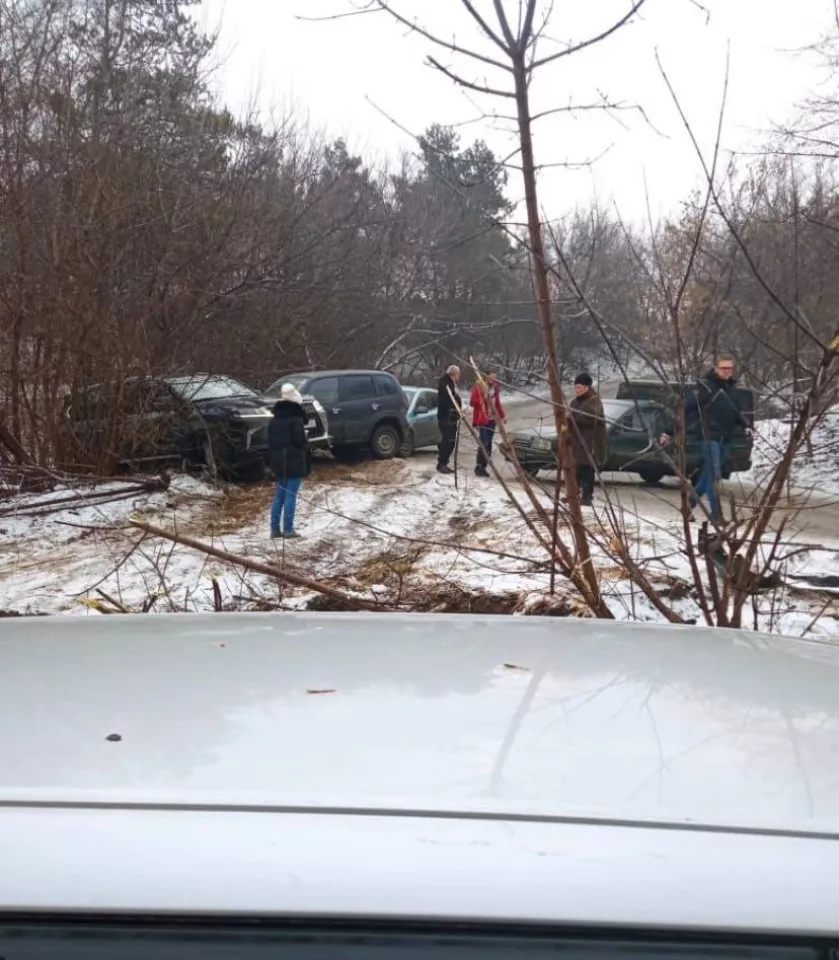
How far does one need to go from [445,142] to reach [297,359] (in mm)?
14352

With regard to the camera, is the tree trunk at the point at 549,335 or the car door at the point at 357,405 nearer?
the tree trunk at the point at 549,335

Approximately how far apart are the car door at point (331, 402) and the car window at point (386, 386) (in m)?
0.85

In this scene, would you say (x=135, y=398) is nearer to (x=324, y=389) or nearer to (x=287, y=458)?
(x=324, y=389)

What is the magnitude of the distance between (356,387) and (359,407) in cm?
39

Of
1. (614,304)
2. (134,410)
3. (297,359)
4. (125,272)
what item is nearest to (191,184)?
(125,272)

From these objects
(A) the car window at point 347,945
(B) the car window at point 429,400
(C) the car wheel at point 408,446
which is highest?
(B) the car window at point 429,400

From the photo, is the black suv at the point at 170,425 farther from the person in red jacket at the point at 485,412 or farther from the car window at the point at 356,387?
the person in red jacket at the point at 485,412

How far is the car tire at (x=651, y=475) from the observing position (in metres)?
12.4

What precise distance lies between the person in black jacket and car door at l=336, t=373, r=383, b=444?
5765mm

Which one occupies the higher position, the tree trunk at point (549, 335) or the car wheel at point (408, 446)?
the tree trunk at point (549, 335)

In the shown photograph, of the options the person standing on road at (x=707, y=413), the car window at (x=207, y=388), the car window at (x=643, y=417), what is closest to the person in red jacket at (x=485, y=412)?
the car window at (x=643, y=417)

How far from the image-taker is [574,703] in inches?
57.2

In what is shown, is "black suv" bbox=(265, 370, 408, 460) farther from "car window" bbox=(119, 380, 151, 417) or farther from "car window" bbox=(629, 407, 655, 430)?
"car window" bbox=(629, 407, 655, 430)

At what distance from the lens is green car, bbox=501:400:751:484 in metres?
4.68
